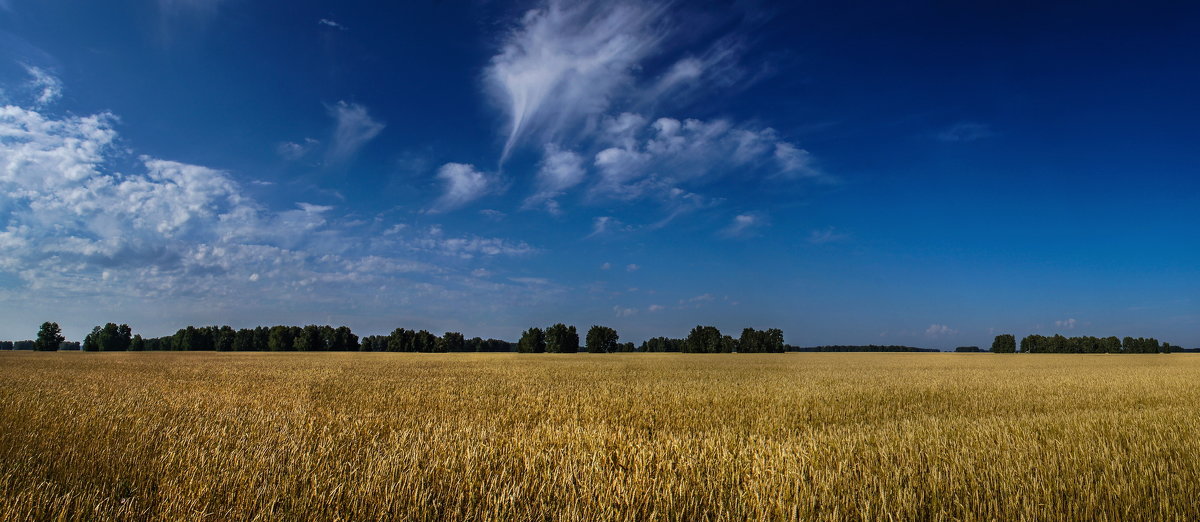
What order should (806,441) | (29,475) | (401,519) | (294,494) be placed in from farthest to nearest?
(806,441), (29,475), (294,494), (401,519)

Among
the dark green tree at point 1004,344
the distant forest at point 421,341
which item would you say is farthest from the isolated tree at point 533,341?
the dark green tree at point 1004,344

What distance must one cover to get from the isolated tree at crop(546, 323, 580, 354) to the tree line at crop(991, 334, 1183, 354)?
124 meters

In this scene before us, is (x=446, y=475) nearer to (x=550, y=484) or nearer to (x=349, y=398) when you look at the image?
(x=550, y=484)

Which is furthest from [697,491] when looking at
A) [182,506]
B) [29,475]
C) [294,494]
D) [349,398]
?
[349,398]

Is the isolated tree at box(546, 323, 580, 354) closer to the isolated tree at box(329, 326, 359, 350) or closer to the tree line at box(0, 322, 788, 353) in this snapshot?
the tree line at box(0, 322, 788, 353)

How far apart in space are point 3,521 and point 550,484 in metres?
4.32

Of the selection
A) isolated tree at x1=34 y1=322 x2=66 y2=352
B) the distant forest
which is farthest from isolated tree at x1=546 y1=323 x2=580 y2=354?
isolated tree at x1=34 y1=322 x2=66 y2=352

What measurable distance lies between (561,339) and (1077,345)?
150 meters

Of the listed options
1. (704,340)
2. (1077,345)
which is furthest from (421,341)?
(1077,345)

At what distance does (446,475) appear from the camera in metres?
5.66

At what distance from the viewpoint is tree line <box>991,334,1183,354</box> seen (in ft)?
479

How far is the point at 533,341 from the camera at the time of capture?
131000 mm

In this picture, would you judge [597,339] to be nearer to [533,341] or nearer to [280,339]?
[533,341]

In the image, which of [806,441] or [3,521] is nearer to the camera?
[3,521]
